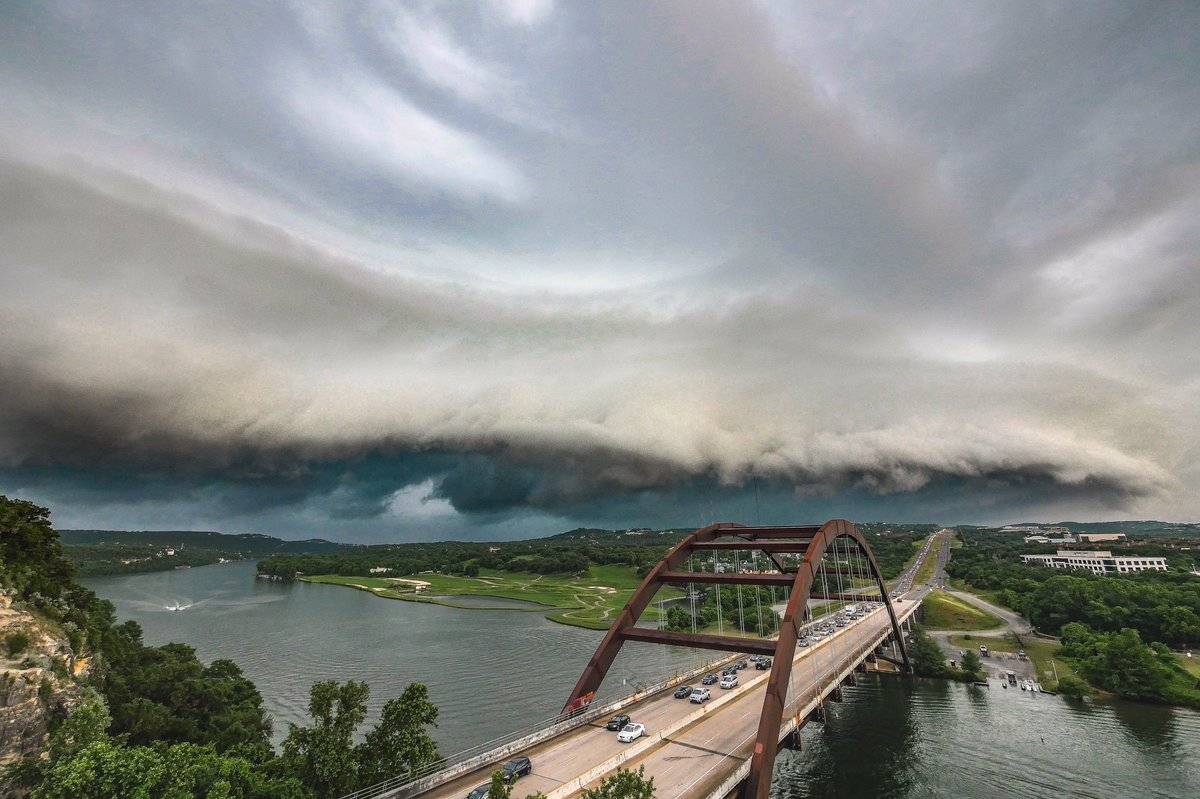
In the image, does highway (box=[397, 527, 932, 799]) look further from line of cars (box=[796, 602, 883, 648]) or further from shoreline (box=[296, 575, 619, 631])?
shoreline (box=[296, 575, 619, 631])

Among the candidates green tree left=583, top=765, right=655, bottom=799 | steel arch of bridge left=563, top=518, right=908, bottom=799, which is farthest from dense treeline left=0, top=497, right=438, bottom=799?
steel arch of bridge left=563, top=518, right=908, bottom=799

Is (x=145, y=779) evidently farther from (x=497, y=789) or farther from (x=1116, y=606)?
(x=1116, y=606)

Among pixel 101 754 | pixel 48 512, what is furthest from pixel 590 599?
pixel 101 754

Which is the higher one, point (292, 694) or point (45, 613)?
point (45, 613)

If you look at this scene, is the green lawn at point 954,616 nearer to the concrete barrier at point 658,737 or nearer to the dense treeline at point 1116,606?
the dense treeline at point 1116,606

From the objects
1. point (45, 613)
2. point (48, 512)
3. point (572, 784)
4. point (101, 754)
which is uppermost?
point (48, 512)

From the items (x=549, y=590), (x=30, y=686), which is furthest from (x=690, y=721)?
(x=549, y=590)

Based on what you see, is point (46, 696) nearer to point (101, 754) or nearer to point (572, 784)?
point (101, 754)

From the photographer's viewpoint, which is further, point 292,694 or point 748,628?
point 748,628
